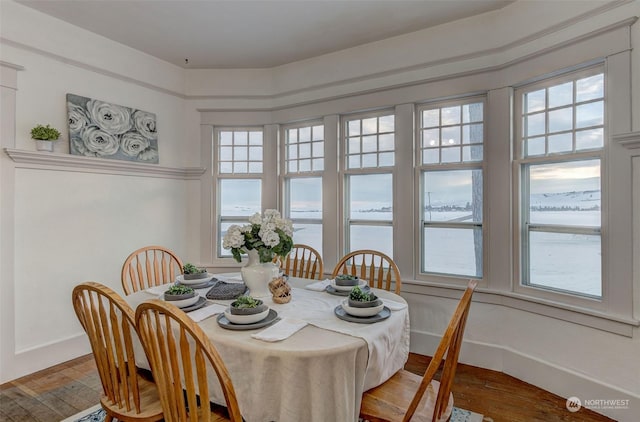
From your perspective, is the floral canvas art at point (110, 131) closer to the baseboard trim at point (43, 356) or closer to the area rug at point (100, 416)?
the baseboard trim at point (43, 356)

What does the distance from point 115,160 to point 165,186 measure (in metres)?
0.63

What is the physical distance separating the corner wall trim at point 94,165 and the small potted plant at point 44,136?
5 cm

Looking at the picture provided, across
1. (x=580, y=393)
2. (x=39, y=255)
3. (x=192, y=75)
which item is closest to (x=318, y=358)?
(x=580, y=393)

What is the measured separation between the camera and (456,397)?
2312 millimetres

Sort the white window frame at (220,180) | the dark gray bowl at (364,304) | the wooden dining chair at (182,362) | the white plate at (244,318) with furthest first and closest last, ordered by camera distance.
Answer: the white window frame at (220,180), the dark gray bowl at (364,304), the white plate at (244,318), the wooden dining chair at (182,362)

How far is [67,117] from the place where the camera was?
288 centimetres

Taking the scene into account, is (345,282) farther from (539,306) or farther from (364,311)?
(539,306)

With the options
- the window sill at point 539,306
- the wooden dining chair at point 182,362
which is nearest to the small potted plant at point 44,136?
the wooden dining chair at point 182,362

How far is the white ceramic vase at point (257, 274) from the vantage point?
1.97 meters

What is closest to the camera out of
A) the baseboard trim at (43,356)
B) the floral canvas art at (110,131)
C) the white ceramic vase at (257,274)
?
the white ceramic vase at (257,274)

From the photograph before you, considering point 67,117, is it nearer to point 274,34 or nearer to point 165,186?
point 165,186

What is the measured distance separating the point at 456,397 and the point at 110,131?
384 cm

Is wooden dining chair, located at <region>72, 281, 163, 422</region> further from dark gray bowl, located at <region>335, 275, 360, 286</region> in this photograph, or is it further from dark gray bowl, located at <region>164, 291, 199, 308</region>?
dark gray bowl, located at <region>335, 275, 360, 286</region>

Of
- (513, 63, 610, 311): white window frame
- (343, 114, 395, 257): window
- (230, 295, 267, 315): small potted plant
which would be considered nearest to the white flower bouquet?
(230, 295, 267, 315): small potted plant
